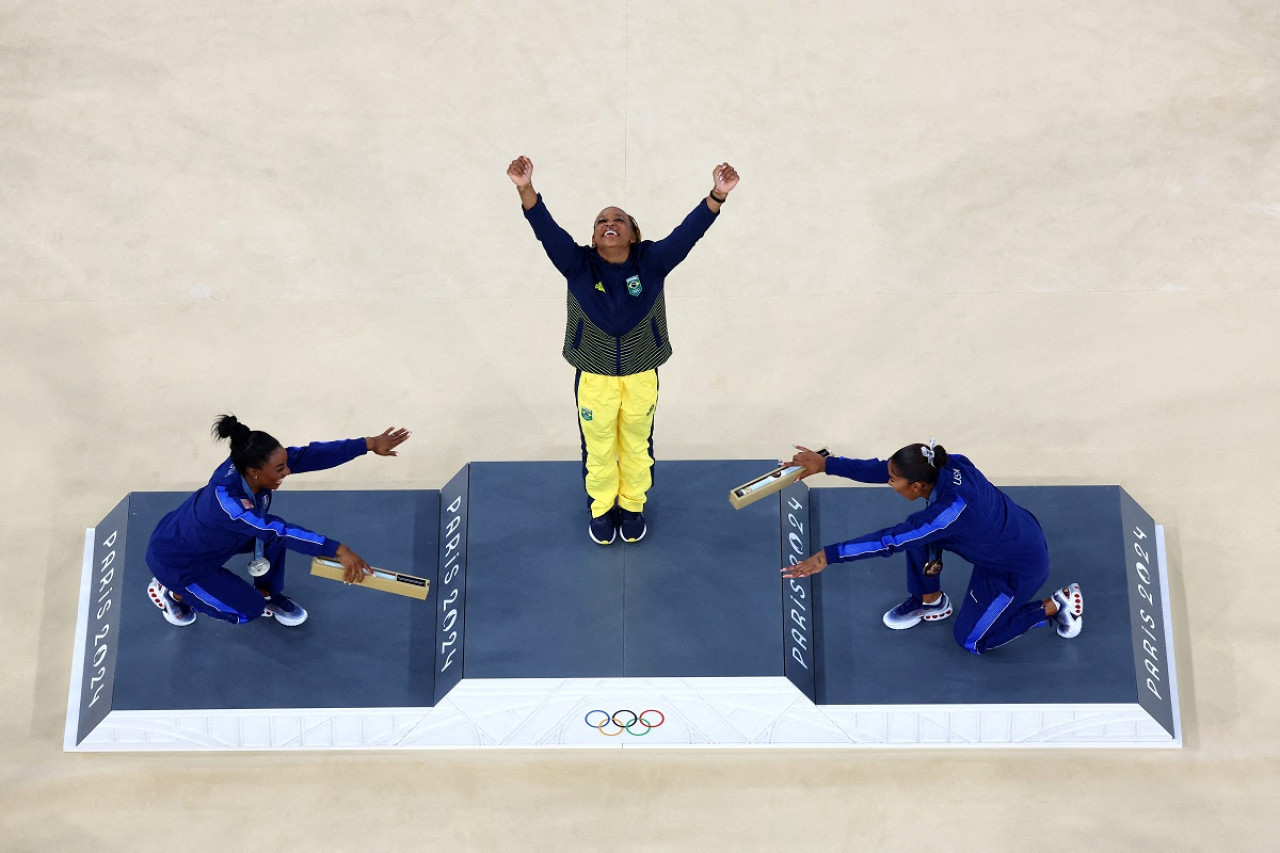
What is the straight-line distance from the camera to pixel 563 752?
710 cm

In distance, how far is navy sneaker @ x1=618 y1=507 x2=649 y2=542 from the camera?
7059 millimetres

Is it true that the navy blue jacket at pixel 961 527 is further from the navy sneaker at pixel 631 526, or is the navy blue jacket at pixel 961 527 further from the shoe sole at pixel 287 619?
the shoe sole at pixel 287 619

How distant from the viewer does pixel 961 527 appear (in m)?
6.03

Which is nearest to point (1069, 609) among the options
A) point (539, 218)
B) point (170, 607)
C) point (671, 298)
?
point (671, 298)

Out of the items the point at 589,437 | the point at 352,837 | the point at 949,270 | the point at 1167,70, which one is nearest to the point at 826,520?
the point at 589,437

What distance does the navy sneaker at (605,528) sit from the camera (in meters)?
7.02

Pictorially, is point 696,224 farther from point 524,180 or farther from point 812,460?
point 812,460

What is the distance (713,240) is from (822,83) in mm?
1574

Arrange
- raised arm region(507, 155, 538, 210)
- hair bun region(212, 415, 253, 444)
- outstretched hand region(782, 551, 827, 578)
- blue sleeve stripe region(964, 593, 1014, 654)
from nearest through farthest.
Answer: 1. raised arm region(507, 155, 538, 210)
2. hair bun region(212, 415, 253, 444)
3. outstretched hand region(782, 551, 827, 578)
4. blue sleeve stripe region(964, 593, 1014, 654)

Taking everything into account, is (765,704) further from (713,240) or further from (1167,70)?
(1167,70)

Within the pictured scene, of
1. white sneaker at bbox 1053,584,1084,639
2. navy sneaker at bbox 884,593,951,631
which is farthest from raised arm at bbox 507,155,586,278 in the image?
white sneaker at bbox 1053,584,1084,639

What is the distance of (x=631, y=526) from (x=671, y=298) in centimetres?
213

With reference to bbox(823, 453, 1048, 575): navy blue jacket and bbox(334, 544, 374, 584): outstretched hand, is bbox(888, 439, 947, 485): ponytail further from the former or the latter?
bbox(334, 544, 374, 584): outstretched hand

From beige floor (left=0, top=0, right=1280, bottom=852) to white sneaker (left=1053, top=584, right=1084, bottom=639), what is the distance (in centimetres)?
72
